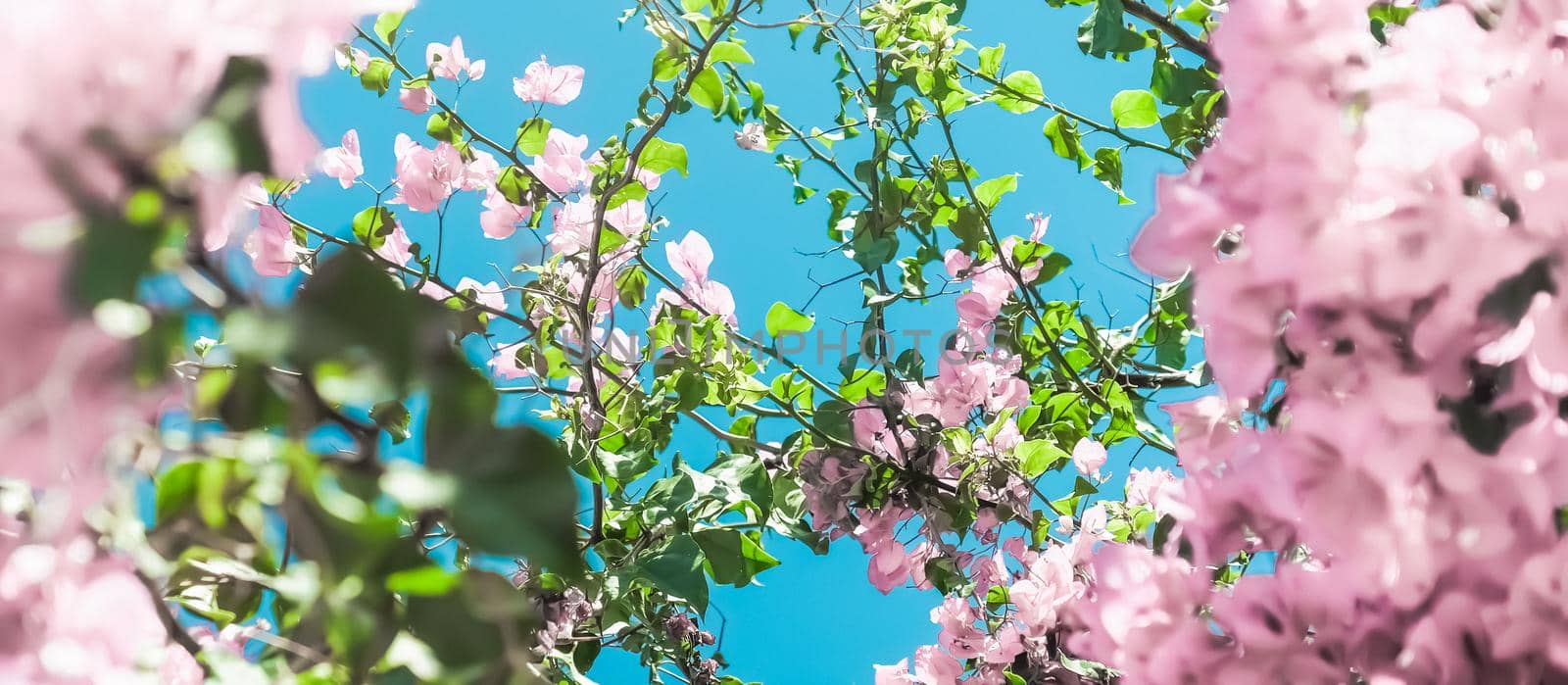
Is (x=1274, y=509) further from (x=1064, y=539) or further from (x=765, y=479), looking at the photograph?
(x=1064, y=539)

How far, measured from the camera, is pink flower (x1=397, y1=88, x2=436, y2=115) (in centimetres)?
121

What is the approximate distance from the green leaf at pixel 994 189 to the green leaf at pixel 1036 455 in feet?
0.90

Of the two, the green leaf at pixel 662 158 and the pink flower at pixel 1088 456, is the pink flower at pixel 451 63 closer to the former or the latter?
the green leaf at pixel 662 158

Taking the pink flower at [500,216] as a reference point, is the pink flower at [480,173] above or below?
above

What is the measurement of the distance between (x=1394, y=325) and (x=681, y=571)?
704 mm

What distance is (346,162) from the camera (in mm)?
1263

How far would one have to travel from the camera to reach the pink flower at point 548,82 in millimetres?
1260

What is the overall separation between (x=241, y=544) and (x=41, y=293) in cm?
11

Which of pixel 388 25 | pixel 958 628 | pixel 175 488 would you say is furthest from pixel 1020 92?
pixel 175 488

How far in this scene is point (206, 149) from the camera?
0.68 ft

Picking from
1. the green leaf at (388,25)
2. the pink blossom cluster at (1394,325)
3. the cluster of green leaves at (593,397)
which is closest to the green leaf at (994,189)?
the cluster of green leaves at (593,397)

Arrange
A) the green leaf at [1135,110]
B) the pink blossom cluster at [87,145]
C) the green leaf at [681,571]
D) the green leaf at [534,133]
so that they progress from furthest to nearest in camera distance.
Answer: the green leaf at [534,133] → the green leaf at [1135,110] → the green leaf at [681,571] → the pink blossom cluster at [87,145]

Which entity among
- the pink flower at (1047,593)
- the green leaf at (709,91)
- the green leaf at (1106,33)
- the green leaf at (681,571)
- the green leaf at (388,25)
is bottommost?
the green leaf at (681,571)

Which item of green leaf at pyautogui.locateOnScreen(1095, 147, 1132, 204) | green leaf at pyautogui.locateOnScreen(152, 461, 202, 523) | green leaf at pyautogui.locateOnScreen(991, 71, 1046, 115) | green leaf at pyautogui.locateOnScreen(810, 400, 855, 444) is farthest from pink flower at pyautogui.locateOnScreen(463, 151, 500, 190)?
green leaf at pyautogui.locateOnScreen(152, 461, 202, 523)
